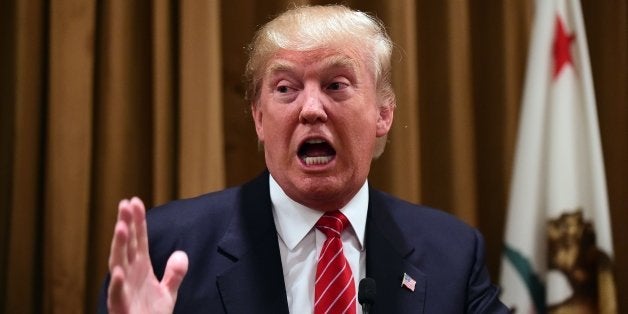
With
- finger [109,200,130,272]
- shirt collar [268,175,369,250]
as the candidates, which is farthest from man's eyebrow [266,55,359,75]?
finger [109,200,130,272]

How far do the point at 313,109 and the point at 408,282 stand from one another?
48 centimetres

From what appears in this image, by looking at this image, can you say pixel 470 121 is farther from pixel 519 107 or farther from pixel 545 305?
pixel 545 305

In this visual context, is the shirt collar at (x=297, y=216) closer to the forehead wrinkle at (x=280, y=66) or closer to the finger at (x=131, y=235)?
the forehead wrinkle at (x=280, y=66)

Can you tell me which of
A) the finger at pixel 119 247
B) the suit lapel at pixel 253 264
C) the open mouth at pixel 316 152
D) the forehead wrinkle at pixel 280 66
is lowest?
the suit lapel at pixel 253 264

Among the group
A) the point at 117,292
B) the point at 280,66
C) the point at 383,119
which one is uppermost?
the point at 280,66

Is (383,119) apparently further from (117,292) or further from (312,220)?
(117,292)

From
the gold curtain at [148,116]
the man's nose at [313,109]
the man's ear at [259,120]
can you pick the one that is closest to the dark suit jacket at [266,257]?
the man's ear at [259,120]

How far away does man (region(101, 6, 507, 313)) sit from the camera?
1808 millimetres

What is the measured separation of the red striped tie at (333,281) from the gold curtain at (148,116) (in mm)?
922

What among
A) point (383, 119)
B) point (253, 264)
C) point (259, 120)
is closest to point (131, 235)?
point (253, 264)

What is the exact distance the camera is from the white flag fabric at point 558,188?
2.73 m

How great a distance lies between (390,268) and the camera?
1891mm

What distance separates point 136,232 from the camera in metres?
1.43

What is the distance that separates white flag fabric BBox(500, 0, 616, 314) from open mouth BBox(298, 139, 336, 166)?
1.17 metres
